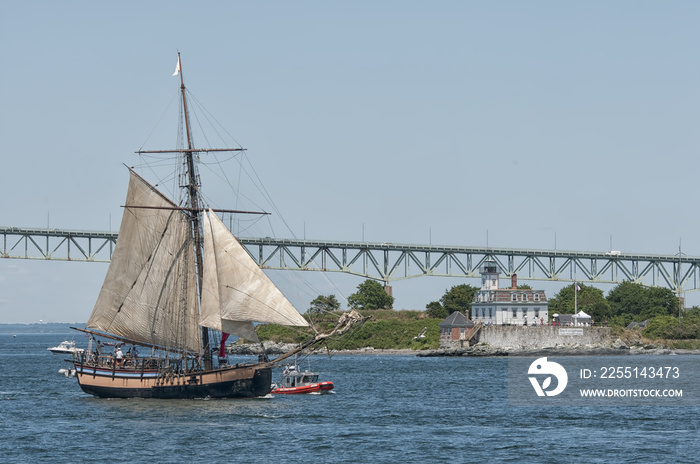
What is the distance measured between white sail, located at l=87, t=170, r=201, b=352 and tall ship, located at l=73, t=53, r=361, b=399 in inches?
2.1

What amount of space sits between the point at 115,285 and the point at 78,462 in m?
21.9

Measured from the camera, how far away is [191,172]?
202ft

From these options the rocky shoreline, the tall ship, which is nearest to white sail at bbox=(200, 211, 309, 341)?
the tall ship

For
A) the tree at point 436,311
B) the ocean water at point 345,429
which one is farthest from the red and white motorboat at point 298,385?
the tree at point 436,311

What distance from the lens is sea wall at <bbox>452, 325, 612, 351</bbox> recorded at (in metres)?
110

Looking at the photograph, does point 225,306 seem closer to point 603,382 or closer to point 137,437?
point 137,437

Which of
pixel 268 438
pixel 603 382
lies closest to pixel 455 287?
pixel 603 382

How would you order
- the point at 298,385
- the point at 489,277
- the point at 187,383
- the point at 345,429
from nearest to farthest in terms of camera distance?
the point at 345,429 → the point at 187,383 → the point at 298,385 → the point at 489,277

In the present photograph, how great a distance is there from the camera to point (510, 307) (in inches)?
4611

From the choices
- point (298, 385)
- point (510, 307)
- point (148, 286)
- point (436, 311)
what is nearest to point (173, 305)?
point (148, 286)

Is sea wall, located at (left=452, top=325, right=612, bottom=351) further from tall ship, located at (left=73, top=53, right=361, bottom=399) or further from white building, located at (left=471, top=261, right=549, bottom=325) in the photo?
tall ship, located at (left=73, top=53, right=361, bottom=399)

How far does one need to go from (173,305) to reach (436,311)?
7715 centimetres

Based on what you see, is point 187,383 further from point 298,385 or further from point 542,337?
point 542,337

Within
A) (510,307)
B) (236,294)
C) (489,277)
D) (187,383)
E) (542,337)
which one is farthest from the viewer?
(489,277)
